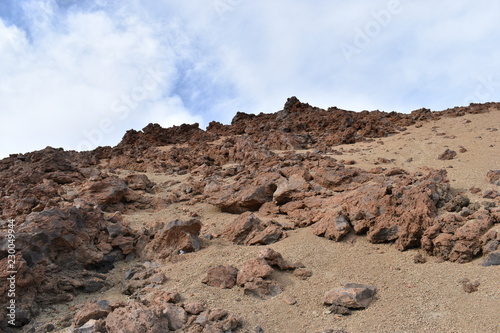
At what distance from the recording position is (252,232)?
7.73 metres

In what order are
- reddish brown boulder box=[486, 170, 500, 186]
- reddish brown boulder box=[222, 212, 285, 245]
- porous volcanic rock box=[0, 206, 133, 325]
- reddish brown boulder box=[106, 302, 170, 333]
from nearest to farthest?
reddish brown boulder box=[106, 302, 170, 333] < porous volcanic rock box=[0, 206, 133, 325] < reddish brown boulder box=[222, 212, 285, 245] < reddish brown boulder box=[486, 170, 500, 186]

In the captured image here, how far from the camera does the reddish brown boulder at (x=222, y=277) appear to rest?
225 inches

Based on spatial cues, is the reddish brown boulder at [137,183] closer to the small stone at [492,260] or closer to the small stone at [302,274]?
the small stone at [302,274]

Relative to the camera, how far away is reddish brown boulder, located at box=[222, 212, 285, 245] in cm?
753

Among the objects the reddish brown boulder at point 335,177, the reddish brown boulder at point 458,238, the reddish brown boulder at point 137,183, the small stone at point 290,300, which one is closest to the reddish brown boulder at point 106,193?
A: the reddish brown boulder at point 137,183

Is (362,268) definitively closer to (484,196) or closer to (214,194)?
(484,196)

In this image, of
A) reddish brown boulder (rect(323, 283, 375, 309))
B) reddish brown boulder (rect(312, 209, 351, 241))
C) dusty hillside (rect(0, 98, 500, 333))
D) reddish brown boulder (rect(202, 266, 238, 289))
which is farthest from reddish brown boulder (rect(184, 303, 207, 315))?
reddish brown boulder (rect(312, 209, 351, 241))

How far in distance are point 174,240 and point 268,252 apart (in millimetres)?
2141

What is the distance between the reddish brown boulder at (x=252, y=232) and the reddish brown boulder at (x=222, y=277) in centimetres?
156

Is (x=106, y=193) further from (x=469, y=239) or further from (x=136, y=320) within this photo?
(x=469, y=239)

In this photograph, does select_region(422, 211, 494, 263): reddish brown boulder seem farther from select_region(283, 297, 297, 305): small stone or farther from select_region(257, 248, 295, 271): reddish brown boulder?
select_region(283, 297, 297, 305): small stone

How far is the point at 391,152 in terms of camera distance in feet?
46.3

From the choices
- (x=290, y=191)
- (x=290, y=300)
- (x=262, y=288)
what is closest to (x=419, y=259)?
(x=290, y=300)

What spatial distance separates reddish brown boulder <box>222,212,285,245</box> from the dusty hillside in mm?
27
